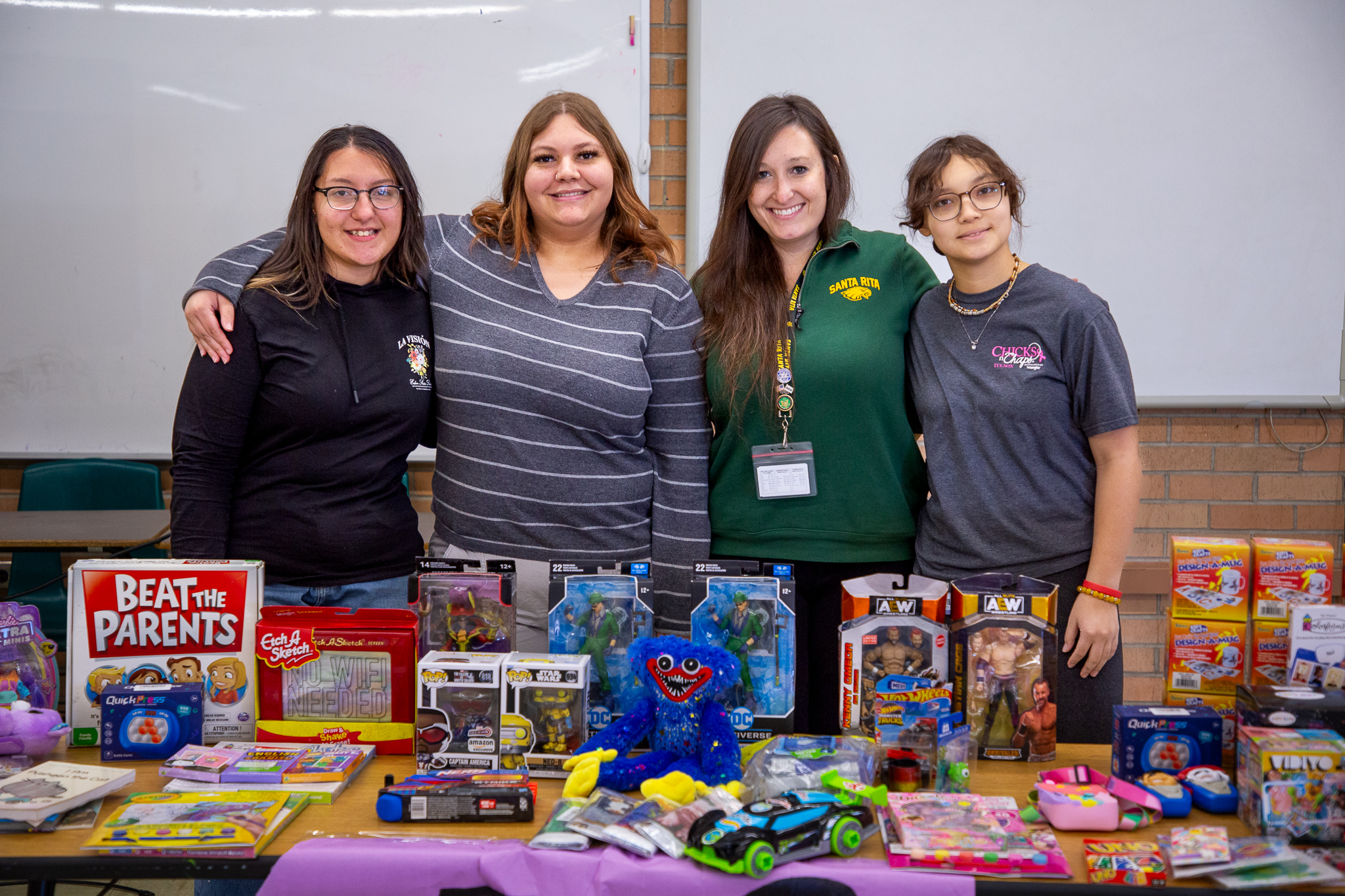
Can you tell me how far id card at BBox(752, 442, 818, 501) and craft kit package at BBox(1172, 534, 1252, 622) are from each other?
0.70 meters

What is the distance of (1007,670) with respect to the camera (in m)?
1.49

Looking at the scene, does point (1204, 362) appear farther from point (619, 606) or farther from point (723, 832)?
point (723, 832)

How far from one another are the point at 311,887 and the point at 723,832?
53 cm

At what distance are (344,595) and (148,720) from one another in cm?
49

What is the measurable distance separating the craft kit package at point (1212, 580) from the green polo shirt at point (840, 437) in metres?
0.59

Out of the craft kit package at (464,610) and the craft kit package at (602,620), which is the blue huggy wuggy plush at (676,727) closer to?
the craft kit package at (602,620)

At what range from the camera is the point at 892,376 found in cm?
196

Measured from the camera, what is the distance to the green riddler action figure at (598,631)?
155 centimetres

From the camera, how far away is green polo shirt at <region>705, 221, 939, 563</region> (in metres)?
1.96

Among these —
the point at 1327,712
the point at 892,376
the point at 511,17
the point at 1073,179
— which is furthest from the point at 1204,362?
the point at 511,17

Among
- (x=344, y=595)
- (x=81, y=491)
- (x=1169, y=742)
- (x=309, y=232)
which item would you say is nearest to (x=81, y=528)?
(x=81, y=491)

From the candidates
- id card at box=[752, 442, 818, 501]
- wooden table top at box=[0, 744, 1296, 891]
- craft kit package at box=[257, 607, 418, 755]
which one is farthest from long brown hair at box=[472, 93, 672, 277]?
wooden table top at box=[0, 744, 1296, 891]

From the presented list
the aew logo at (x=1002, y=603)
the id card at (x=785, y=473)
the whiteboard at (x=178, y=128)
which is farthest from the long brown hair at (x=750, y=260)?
the whiteboard at (x=178, y=128)

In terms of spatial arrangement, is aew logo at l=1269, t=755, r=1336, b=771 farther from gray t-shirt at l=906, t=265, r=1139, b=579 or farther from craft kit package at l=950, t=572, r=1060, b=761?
gray t-shirt at l=906, t=265, r=1139, b=579
